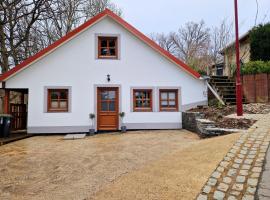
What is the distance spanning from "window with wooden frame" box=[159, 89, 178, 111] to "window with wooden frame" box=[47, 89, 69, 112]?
4.62 meters

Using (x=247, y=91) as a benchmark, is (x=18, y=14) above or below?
above

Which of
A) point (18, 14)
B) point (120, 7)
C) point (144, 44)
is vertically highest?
point (120, 7)

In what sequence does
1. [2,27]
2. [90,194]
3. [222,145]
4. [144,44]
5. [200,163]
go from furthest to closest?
1. [2,27]
2. [144,44]
3. [222,145]
4. [200,163]
5. [90,194]

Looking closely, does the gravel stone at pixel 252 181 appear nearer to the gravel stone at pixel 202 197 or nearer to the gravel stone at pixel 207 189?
the gravel stone at pixel 207 189

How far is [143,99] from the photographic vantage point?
12062mm

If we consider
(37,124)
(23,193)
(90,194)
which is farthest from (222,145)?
(37,124)

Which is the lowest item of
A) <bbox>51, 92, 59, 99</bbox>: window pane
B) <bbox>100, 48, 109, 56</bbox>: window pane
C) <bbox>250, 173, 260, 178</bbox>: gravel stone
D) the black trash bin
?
<bbox>250, 173, 260, 178</bbox>: gravel stone

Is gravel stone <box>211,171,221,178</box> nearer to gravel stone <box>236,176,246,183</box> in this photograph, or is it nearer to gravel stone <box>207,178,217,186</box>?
gravel stone <box>207,178,217,186</box>

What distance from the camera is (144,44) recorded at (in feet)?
39.3

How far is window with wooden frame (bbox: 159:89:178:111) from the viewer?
12125 millimetres

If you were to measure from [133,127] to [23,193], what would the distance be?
789 centimetres

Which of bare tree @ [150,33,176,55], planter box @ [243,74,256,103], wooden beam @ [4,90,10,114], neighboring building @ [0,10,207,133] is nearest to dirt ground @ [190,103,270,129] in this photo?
planter box @ [243,74,256,103]

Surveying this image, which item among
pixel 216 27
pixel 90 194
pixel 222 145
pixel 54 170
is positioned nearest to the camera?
pixel 90 194

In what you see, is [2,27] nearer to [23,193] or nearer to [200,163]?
[23,193]
